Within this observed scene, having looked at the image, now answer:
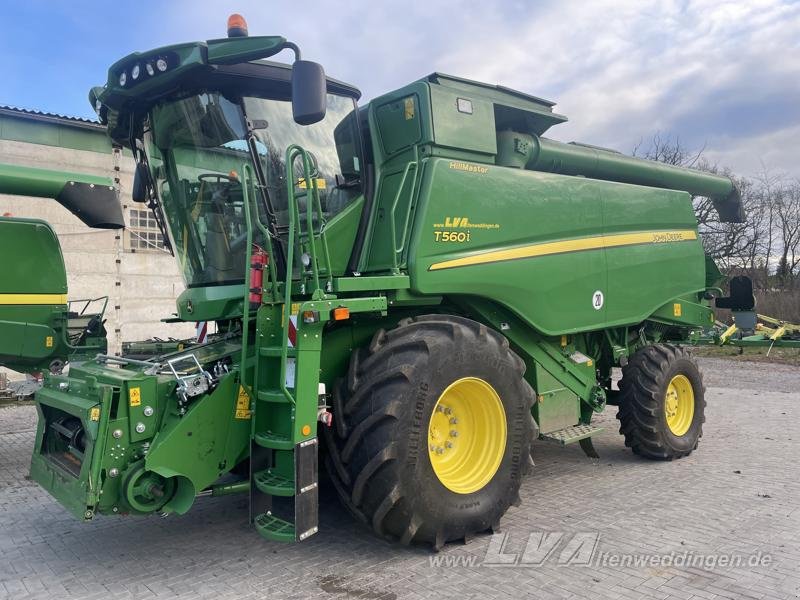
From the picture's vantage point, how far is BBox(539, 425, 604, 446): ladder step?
195 inches

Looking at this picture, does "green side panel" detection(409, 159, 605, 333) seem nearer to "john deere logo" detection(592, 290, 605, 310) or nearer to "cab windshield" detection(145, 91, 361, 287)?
"john deere logo" detection(592, 290, 605, 310)

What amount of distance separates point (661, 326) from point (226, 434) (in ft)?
16.4

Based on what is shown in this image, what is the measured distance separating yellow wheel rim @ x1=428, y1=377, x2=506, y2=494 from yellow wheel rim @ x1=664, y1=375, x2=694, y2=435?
115 inches

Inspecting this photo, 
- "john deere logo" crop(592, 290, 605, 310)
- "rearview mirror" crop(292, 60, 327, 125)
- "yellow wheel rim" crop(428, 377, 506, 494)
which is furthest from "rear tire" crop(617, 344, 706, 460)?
"rearview mirror" crop(292, 60, 327, 125)

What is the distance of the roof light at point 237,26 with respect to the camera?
3.85 metres

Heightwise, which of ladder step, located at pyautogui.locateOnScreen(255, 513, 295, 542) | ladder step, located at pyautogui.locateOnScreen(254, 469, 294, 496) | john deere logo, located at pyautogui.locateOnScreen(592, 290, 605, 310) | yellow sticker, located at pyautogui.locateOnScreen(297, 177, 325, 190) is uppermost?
yellow sticker, located at pyautogui.locateOnScreen(297, 177, 325, 190)

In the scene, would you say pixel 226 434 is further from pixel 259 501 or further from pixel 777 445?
pixel 777 445

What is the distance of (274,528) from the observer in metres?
3.37

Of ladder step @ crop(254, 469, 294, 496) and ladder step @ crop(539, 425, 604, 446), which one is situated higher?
ladder step @ crop(254, 469, 294, 496)

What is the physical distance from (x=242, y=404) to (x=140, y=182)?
2.27 metres

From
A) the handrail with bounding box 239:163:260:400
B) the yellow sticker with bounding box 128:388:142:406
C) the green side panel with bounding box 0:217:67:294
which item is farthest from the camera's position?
the green side panel with bounding box 0:217:67:294

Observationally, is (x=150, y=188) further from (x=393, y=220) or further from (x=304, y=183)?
(x=393, y=220)

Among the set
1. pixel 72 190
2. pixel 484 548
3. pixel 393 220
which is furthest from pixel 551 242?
pixel 72 190

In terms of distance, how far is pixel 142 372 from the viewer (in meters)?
3.65
